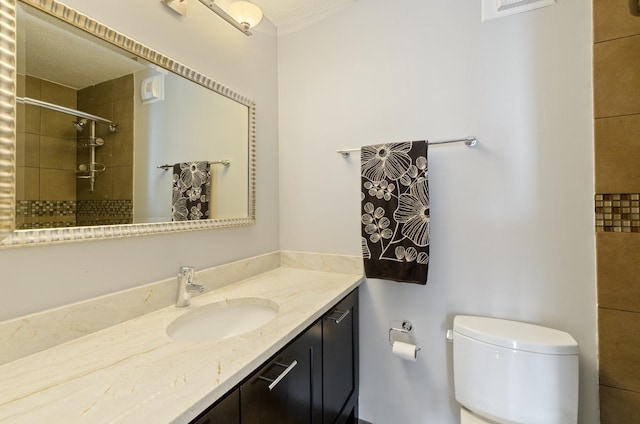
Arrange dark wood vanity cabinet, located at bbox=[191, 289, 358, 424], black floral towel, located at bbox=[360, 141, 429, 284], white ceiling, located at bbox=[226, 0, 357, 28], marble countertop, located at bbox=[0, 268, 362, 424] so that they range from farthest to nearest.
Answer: white ceiling, located at bbox=[226, 0, 357, 28] < black floral towel, located at bbox=[360, 141, 429, 284] < dark wood vanity cabinet, located at bbox=[191, 289, 358, 424] < marble countertop, located at bbox=[0, 268, 362, 424]

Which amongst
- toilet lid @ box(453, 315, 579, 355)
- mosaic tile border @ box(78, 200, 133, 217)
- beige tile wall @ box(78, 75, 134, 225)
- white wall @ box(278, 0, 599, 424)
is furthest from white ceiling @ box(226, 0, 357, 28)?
toilet lid @ box(453, 315, 579, 355)

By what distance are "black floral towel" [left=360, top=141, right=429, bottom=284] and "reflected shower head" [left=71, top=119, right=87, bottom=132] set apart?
1.17 m

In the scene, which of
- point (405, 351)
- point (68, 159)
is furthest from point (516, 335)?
point (68, 159)

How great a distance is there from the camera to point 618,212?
1.13 m

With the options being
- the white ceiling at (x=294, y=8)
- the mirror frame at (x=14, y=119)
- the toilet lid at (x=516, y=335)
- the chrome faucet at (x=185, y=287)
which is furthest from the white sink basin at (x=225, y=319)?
the white ceiling at (x=294, y=8)

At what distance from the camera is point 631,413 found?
111 centimetres

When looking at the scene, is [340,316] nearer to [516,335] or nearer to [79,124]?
[516,335]

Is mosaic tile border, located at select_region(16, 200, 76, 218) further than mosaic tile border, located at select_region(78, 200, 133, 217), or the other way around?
mosaic tile border, located at select_region(78, 200, 133, 217)

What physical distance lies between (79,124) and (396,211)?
131 cm

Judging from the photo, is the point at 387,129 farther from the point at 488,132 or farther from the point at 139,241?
the point at 139,241

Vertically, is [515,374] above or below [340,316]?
below

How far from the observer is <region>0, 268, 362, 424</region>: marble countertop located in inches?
21.7

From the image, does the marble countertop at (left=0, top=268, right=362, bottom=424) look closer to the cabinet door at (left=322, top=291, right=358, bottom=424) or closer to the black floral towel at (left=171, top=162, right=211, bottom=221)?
the cabinet door at (left=322, top=291, right=358, bottom=424)

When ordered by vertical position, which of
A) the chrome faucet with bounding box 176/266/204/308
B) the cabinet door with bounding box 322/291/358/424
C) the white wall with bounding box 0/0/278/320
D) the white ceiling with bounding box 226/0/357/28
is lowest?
the cabinet door with bounding box 322/291/358/424
